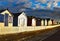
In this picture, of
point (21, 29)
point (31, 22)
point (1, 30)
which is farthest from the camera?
point (31, 22)

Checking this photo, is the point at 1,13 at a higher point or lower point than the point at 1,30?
higher

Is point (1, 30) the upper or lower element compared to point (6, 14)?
lower

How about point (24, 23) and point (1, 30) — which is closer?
point (1, 30)

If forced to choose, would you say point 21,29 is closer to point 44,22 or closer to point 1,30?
point 1,30

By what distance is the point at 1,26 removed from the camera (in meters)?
35.3

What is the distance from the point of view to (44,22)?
98312mm

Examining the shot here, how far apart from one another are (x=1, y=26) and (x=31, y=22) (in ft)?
121

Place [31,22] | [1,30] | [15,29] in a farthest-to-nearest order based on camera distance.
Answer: [31,22]
[15,29]
[1,30]

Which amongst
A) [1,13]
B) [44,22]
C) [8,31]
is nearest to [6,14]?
[1,13]

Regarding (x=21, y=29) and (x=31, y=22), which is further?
(x=31, y=22)

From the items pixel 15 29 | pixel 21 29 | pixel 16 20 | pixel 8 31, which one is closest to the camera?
pixel 8 31

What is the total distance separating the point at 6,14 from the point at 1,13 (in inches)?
70.7

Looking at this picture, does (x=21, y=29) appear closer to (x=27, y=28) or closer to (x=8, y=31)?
(x=27, y=28)

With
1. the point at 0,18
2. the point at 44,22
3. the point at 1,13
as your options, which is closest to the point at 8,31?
the point at 0,18
